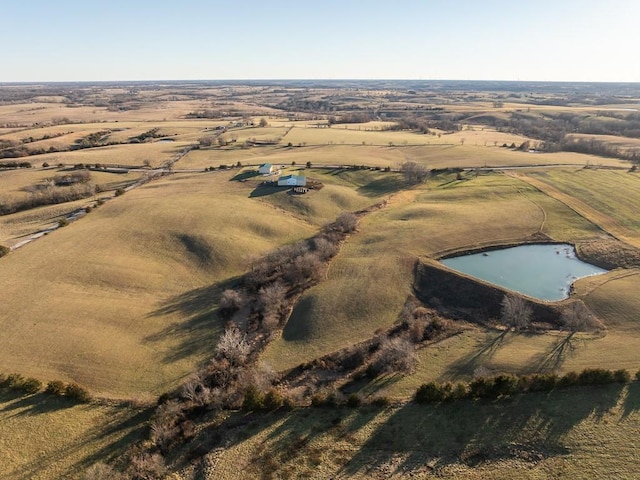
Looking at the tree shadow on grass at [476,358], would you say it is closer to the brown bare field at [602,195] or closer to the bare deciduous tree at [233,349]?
the bare deciduous tree at [233,349]

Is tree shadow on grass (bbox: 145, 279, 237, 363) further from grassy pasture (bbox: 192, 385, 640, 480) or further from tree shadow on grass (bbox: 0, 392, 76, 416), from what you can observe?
grassy pasture (bbox: 192, 385, 640, 480)

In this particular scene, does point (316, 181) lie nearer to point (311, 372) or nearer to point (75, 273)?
point (75, 273)

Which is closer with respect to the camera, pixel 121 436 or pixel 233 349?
Result: pixel 121 436

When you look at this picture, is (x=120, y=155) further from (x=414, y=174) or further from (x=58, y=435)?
(x=58, y=435)

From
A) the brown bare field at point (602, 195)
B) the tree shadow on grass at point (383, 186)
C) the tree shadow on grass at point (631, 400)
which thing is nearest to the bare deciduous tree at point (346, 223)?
the tree shadow on grass at point (383, 186)

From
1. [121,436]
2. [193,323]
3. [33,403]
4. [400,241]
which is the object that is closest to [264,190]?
[400,241]
